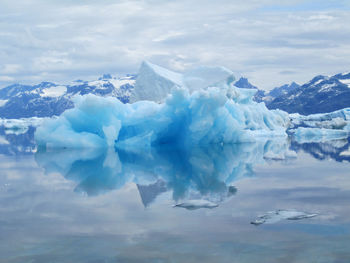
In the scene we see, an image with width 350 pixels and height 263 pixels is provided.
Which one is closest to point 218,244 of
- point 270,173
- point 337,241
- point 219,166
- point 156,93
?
point 337,241

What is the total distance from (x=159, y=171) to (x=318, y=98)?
10479 cm

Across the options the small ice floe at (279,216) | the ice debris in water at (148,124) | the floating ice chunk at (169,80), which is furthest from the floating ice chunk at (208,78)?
the small ice floe at (279,216)

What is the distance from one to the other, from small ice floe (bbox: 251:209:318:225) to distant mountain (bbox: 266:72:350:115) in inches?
3855

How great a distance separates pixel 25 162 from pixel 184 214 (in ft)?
33.4

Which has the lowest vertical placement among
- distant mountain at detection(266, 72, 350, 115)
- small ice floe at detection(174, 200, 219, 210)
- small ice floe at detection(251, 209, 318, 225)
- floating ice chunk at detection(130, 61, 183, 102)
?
distant mountain at detection(266, 72, 350, 115)

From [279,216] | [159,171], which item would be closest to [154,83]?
[159,171]

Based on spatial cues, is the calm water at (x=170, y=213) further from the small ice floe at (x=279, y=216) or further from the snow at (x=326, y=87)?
the snow at (x=326, y=87)

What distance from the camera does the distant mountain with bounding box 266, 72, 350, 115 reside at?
10331 cm

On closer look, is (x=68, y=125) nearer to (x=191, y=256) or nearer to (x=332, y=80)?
(x=191, y=256)

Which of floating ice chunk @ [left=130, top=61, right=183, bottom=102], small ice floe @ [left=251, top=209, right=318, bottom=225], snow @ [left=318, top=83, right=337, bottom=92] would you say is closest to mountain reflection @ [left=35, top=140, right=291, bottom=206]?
small ice floe @ [left=251, top=209, right=318, bottom=225]

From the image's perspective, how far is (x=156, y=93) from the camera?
3644cm

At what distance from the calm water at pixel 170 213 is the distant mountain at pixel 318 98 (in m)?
94.0

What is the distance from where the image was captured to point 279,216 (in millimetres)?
6781

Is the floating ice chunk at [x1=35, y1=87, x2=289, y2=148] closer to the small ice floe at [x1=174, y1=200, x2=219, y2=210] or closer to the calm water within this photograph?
the calm water
